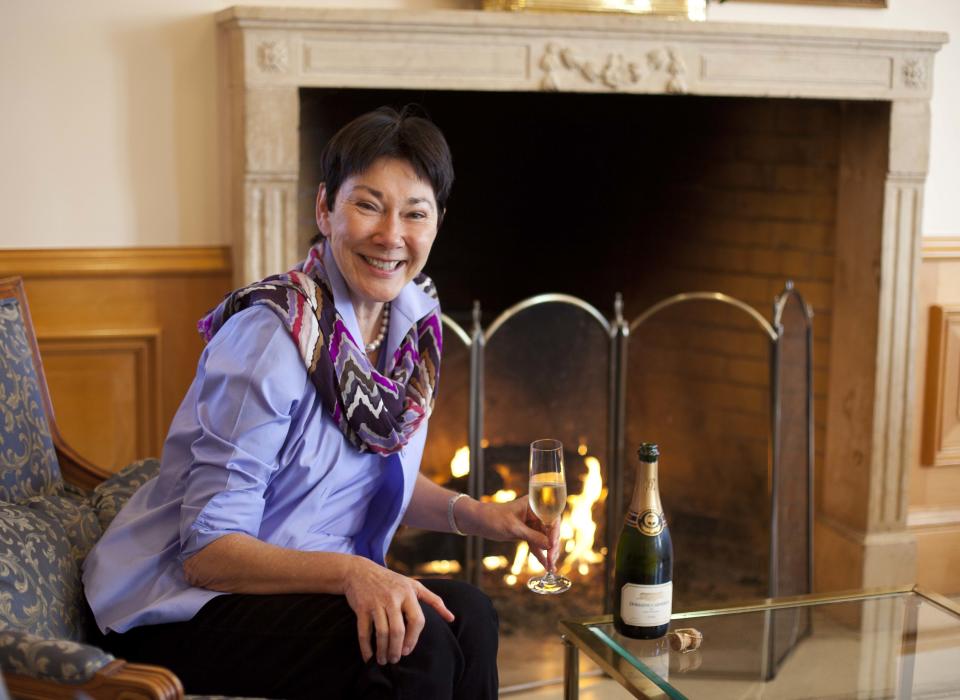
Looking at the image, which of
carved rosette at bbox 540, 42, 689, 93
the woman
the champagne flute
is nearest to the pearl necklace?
the woman

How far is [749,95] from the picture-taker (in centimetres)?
269

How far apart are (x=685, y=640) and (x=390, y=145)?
2.71 feet

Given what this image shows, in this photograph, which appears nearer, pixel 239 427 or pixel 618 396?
pixel 239 427

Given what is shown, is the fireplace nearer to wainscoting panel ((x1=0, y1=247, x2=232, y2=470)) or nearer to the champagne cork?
wainscoting panel ((x1=0, y1=247, x2=232, y2=470))

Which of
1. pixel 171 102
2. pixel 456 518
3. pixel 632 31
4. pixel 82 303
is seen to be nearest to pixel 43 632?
pixel 456 518

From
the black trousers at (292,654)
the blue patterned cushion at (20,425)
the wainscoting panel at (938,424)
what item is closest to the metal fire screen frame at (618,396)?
the wainscoting panel at (938,424)

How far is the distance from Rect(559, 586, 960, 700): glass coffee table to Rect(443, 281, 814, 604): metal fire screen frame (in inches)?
33.9

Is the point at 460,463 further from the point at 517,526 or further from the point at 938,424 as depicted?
the point at 938,424

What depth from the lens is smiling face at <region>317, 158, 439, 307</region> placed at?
5.57 feet

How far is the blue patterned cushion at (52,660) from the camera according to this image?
4.17 feet

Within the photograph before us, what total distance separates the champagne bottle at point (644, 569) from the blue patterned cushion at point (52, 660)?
0.72 metres

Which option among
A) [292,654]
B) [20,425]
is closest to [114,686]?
[292,654]

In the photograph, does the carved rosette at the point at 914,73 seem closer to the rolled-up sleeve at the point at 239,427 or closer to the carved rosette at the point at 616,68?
the carved rosette at the point at 616,68

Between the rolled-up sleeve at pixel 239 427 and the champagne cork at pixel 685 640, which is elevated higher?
the rolled-up sleeve at pixel 239 427
